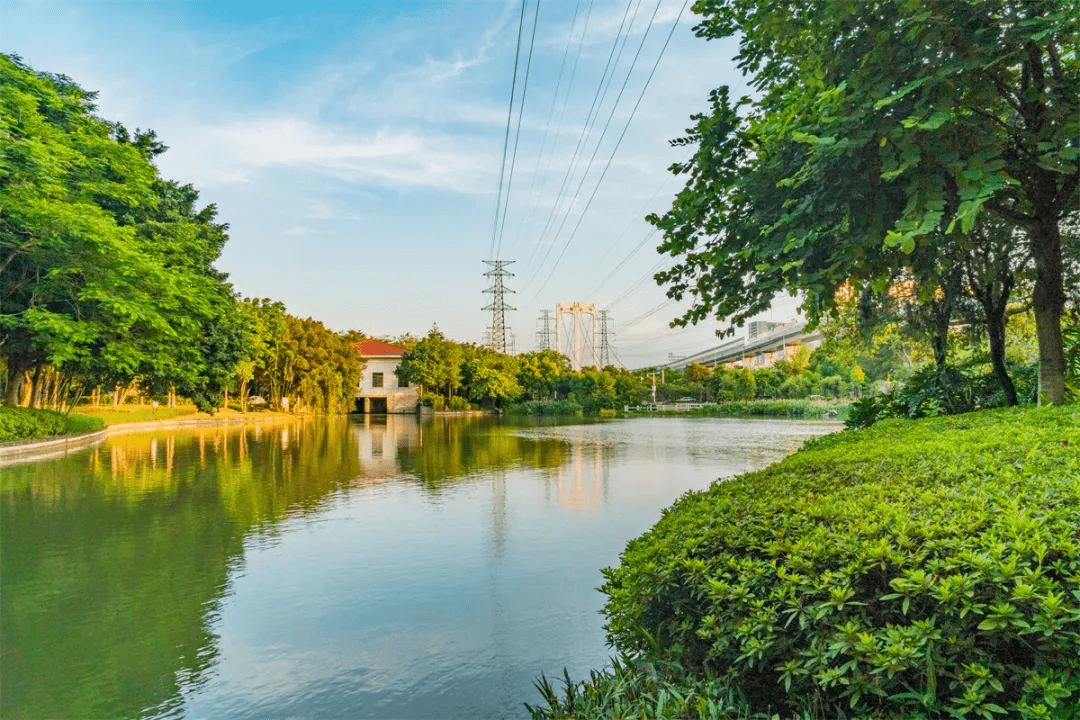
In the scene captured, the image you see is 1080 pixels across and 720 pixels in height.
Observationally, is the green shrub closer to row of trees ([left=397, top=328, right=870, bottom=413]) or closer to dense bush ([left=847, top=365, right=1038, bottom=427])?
dense bush ([left=847, top=365, right=1038, bottom=427])

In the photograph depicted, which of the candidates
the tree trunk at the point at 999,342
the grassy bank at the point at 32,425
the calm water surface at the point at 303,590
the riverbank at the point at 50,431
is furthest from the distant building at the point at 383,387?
the tree trunk at the point at 999,342

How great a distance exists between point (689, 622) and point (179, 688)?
2.70 metres

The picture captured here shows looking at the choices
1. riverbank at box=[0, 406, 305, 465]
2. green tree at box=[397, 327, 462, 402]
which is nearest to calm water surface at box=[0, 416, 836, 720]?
riverbank at box=[0, 406, 305, 465]

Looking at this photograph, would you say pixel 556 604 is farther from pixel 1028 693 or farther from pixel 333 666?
pixel 1028 693

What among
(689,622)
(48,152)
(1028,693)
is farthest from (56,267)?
(1028,693)

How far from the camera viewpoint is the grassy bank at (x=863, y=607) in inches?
71.0

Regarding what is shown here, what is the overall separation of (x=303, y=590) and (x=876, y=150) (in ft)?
16.5

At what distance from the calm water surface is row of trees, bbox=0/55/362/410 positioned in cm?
614

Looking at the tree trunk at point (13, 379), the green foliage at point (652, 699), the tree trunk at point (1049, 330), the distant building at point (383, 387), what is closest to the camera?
the green foliage at point (652, 699)

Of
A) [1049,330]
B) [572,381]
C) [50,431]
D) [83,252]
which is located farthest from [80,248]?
[572,381]

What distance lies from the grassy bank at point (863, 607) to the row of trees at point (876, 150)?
134cm

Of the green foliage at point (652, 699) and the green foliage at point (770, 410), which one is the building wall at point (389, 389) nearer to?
the green foliage at point (770, 410)

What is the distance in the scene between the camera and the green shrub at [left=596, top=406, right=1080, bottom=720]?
1.80 m

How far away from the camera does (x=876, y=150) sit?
4004mm
